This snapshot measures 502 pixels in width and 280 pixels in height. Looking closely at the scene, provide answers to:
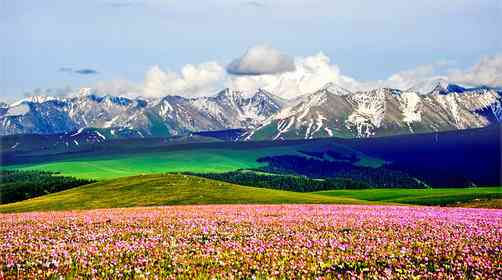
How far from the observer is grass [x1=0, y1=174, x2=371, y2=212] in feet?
231

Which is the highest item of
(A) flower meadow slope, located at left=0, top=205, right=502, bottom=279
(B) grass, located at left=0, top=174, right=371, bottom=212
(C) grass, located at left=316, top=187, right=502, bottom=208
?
(A) flower meadow slope, located at left=0, top=205, right=502, bottom=279

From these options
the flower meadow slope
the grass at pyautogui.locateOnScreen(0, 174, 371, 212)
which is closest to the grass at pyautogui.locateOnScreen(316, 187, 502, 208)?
the grass at pyautogui.locateOnScreen(0, 174, 371, 212)

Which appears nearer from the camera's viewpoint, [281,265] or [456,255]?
[281,265]

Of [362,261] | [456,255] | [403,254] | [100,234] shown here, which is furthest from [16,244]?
[456,255]

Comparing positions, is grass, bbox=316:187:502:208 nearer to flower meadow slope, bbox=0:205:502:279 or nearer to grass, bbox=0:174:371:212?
grass, bbox=0:174:371:212

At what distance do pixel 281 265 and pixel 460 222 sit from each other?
15.1 metres

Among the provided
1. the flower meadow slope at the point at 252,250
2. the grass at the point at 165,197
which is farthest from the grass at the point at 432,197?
the flower meadow slope at the point at 252,250

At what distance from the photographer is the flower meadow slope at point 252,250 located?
12961 mm

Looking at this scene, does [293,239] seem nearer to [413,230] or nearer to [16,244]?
[413,230]

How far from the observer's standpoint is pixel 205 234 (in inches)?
790

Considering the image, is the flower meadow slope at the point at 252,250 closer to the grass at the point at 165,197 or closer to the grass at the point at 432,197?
the grass at the point at 165,197

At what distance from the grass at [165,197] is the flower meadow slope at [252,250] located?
45.8 metres

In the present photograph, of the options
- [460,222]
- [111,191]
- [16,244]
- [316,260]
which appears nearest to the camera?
[316,260]

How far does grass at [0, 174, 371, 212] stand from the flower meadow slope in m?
45.8
